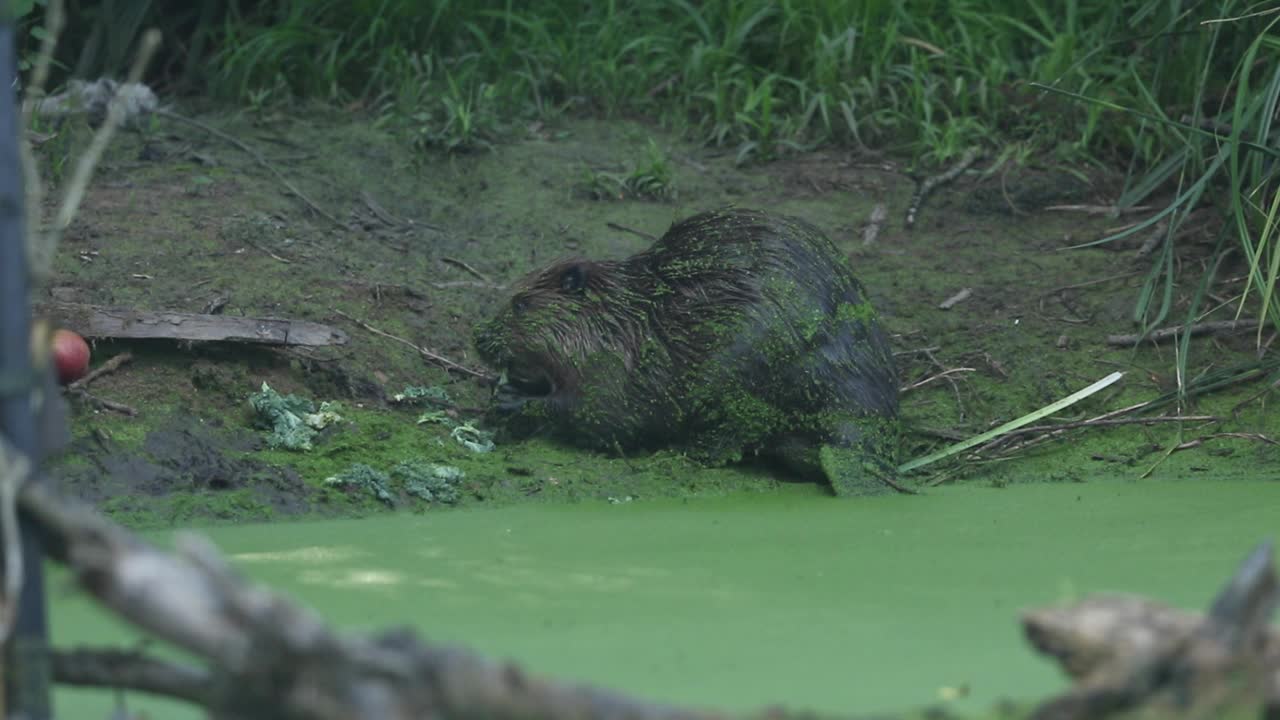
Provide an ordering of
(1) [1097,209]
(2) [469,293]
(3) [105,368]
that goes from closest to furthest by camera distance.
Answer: (3) [105,368], (2) [469,293], (1) [1097,209]

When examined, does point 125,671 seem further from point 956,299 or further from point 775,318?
point 956,299

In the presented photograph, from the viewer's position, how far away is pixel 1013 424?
4254 millimetres

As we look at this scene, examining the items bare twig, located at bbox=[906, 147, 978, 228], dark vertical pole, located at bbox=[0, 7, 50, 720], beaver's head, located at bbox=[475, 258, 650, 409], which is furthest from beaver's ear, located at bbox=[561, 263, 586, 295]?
dark vertical pole, located at bbox=[0, 7, 50, 720]

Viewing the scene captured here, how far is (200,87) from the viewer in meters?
6.49

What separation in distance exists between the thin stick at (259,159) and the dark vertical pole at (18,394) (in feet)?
11.6

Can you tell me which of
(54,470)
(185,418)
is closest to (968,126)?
(185,418)

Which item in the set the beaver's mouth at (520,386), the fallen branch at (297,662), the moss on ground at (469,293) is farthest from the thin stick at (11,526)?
the beaver's mouth at (520,386)

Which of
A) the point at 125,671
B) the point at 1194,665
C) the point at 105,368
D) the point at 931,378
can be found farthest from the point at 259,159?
the point at 1194,665

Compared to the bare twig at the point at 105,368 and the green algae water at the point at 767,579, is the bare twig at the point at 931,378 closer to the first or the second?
the green algae water at the point at 767,579

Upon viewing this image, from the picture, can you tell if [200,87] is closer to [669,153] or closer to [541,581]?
[669,153]

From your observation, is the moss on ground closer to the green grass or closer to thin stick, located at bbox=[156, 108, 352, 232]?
thin stick, located at bbox=[156, 108, 352, 232]

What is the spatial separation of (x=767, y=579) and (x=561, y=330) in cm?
171

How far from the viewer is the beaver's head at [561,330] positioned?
4320 millimetres

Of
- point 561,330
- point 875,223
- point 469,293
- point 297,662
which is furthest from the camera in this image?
point 875,223
